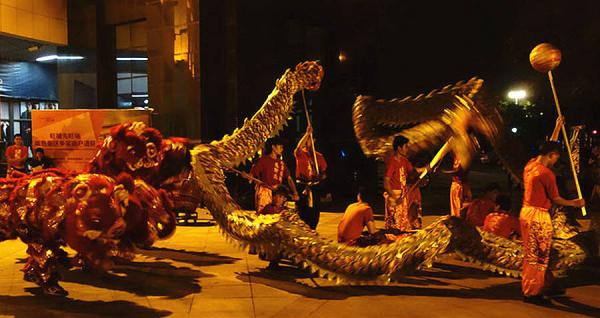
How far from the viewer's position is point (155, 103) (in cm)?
1414

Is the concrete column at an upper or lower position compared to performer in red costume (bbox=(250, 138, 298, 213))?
upper

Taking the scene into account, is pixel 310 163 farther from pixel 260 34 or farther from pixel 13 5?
pixel 13 5

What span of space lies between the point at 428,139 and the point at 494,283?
170cm

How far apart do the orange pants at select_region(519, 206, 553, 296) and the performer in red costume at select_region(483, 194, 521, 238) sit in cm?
124

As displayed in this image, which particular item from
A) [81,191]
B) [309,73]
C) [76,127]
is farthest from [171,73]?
[81,191]

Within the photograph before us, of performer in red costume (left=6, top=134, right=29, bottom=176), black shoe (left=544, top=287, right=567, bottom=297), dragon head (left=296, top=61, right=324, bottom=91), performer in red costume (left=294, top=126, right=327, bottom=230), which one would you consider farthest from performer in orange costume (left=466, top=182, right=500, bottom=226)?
performer in red costume (left=6, top=134, right=29, bottom=176)

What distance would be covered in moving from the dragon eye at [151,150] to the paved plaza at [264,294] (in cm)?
142

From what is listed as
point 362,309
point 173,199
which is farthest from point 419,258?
point 173,199

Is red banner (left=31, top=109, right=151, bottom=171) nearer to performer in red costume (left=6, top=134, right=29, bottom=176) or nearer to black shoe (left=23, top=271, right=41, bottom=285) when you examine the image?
performer in red costume (left=6, top=134, right=29, bottom=176)

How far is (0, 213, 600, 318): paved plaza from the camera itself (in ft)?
17.6

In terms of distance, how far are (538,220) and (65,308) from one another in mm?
4410

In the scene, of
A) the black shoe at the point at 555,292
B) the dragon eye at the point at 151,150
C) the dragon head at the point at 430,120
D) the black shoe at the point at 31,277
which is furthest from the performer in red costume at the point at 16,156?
the black shoe at the point at 555,292

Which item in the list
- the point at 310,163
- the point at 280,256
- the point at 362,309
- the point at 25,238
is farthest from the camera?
the point at 310,163

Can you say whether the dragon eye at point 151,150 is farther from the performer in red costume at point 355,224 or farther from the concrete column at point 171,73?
the concrete column at point 171,73
